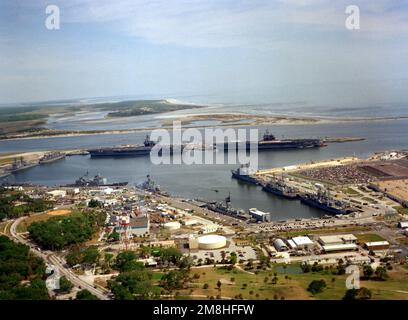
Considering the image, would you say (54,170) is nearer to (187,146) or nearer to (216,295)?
(187,146)

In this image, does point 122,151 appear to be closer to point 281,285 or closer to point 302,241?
point 302,241

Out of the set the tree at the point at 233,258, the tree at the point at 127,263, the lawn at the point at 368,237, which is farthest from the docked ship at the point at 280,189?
the tree at the point at 127,263

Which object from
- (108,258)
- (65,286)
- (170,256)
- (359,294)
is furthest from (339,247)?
(65,286)

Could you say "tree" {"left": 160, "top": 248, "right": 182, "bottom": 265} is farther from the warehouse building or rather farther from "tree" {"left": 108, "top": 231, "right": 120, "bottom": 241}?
the warehouse building

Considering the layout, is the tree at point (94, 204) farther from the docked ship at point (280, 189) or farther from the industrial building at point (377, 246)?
the industrial building at point (377, 246)

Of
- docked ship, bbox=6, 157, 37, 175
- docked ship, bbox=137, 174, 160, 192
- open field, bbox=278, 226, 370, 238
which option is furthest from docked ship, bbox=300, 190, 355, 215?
docked ship, bbox=6, 157, 37, 175

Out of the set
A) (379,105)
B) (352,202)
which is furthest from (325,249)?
(379,105)
